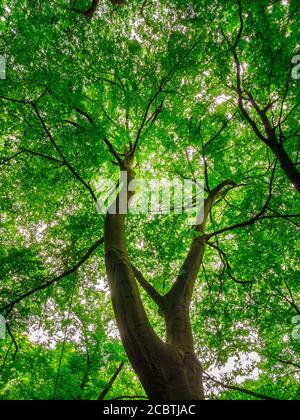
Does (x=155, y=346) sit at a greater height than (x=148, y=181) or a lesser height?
lesser

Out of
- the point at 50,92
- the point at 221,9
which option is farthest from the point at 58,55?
the point at 221,9

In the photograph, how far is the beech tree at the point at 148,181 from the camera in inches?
165

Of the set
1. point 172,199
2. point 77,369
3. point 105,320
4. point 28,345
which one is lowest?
point 77,369

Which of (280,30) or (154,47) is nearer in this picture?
(280,30)

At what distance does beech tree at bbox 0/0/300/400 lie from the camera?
165 inches

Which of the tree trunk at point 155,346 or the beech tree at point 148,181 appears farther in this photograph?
the beech tree at point 148,181

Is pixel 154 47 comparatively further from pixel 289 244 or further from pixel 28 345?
pixel 28 345

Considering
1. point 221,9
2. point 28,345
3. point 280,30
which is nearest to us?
point 280,30

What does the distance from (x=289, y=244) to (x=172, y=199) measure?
3471 millimetres

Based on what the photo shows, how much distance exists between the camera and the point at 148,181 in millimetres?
9680

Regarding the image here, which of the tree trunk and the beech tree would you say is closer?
the tree trunk

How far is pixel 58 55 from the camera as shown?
5.09 metres

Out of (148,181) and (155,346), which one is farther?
(148,181)
